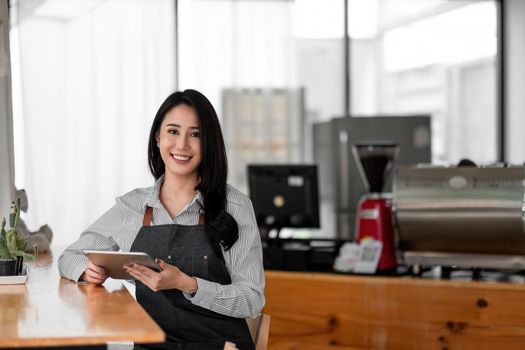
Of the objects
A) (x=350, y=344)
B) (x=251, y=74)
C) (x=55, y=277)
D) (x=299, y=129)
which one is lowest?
(x=350, y=344)

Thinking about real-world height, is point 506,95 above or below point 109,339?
above

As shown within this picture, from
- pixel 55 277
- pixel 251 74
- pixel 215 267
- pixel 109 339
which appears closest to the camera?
pixel 109 339

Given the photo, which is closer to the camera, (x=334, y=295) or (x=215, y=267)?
(x=215, y=267)

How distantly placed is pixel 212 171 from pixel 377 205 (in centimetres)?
156

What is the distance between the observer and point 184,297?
2361 mm

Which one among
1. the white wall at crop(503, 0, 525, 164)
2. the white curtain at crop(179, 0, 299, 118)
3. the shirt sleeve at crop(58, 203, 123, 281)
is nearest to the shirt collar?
the shirt sleeve at crop(58, 203, 123, 281)

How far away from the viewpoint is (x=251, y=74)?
6477 millimetres

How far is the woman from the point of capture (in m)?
2.35

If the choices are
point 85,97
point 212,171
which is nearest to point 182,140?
point 212,171

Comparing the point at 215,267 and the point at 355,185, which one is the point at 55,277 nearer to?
the point at 215,267

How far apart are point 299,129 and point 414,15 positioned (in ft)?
4.51

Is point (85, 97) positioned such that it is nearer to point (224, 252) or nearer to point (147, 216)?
point (147, 216)

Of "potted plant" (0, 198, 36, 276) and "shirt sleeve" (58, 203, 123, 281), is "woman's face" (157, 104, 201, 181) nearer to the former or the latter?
"shirt sleeve" (58, 203, 123, 281)

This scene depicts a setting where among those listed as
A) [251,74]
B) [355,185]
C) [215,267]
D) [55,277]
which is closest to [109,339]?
[215,267]
